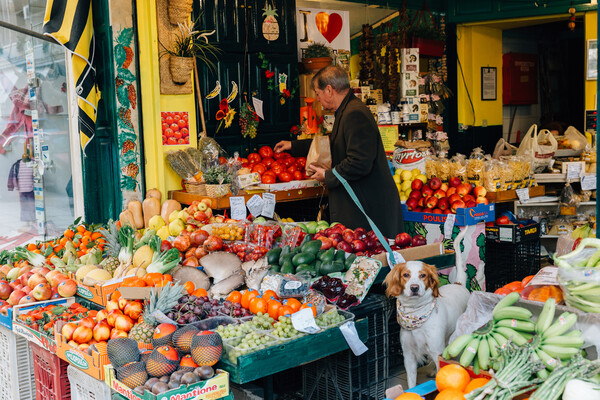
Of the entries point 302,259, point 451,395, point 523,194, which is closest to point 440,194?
point 523,194

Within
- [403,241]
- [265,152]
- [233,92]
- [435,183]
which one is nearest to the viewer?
[403,241]

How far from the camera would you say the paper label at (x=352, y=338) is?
320 cm

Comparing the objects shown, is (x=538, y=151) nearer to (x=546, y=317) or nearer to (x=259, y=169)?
(x=259, y=169)

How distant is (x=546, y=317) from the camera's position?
2289 mm

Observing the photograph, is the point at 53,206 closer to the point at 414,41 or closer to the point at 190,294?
the point at 190,294

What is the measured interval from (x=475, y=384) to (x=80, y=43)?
177 inches

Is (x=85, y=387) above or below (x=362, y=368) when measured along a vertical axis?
above

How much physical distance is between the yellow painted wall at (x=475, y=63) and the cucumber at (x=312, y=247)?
6.73 metres

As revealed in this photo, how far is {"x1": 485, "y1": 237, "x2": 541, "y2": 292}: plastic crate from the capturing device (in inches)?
232

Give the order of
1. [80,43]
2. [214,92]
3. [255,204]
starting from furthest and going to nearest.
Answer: [214,92] → [255,204] → [80,43]

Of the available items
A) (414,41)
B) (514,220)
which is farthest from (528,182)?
(414,41)

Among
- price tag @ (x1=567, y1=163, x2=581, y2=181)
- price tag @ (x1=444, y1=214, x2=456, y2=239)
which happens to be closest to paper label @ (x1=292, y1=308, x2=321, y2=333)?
price tag @ (x1=444, y1=214, x2=456, y2=239)

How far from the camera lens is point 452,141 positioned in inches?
392

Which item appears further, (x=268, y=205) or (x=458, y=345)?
(x=268, y=205)
